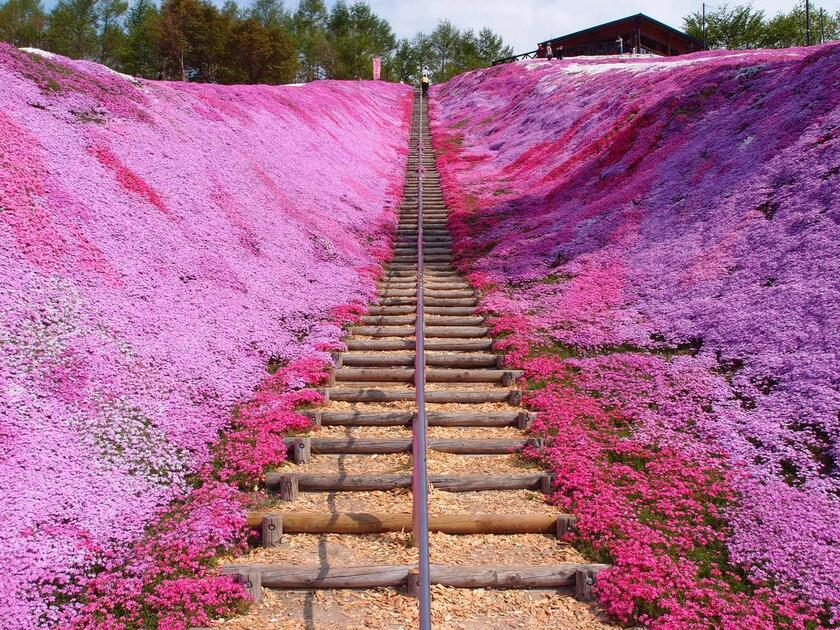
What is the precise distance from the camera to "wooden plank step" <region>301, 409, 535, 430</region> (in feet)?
33.4

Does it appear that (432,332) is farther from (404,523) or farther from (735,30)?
(735,30)

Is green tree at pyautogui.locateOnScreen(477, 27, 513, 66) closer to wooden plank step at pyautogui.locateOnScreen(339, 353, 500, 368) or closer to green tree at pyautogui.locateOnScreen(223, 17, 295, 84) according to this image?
green tree at pyautogui.locateOnScreen(223, 17, 295, 84)

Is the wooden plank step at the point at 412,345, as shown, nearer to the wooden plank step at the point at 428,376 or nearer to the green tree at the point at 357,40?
the wooden plank step at the point at 428,376

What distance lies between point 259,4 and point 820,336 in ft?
344

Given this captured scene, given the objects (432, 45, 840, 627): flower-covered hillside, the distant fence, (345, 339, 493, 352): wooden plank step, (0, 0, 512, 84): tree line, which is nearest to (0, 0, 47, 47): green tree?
(0, 0, 512, 84): tree line

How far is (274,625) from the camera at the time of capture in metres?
6.22

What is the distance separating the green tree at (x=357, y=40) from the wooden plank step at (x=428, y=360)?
79288mm

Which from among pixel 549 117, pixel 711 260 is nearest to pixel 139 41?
pixel 549 117

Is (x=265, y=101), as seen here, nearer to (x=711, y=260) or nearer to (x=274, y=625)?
(x=711, y=260)

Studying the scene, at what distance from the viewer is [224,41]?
61.6 m

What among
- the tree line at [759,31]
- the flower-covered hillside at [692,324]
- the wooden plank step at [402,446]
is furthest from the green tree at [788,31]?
the wooden plank step at [402,446]

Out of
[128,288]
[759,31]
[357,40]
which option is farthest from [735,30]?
[128,288]

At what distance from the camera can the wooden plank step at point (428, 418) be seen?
33.4 ft

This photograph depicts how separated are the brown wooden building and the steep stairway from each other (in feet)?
213
